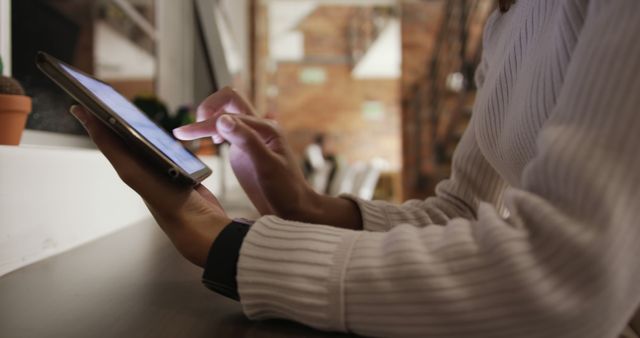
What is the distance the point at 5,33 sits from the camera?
0.91m

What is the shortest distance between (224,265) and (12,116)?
1.60ft

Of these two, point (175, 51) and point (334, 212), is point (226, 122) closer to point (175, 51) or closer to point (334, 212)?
point (334, 212)

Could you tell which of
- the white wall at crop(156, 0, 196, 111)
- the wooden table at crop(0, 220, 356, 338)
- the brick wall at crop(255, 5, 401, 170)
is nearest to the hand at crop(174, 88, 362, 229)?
the wooden table at crop(0, 220, 356, 338)

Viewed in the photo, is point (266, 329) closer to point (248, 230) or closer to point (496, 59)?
point (248, 230)

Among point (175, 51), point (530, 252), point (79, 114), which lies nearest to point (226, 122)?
point (79, 114)

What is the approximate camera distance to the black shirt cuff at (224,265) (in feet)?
1.28

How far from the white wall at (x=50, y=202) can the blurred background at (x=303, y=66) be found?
0.27 m

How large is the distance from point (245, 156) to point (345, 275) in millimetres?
345

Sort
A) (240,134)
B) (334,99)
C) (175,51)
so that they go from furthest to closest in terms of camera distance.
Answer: (334,99) < (175,51) < (240,134)

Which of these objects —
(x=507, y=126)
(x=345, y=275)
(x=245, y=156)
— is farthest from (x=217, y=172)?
(x=345, y=275)

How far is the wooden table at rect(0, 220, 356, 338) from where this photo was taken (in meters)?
0.38

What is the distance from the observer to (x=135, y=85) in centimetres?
186

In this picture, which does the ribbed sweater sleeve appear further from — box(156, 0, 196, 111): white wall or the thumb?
box(156, 0, 196, 111): white wall

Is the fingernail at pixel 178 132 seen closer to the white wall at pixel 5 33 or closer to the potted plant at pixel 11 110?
the potted plant at pixel 11 110
